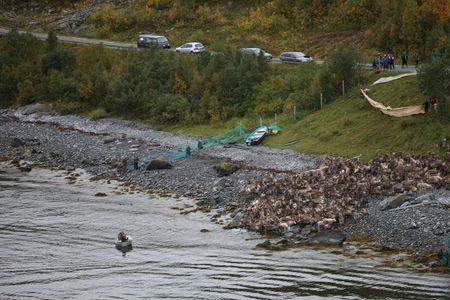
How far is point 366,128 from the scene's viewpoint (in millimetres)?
71688

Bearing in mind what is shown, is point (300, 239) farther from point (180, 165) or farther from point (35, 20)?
point (35, 20)

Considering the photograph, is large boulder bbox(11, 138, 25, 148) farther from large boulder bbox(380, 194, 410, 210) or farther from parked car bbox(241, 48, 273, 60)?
large boulder bbox(380, 194, 410, 210)

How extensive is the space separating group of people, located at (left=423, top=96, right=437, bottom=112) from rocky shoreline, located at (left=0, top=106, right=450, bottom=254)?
9532 mm

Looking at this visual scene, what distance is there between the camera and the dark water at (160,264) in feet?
147

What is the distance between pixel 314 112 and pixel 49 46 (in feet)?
156

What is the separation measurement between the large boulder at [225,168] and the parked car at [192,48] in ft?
126

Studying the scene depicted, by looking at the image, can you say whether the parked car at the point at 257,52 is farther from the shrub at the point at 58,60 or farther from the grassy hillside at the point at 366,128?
the shrub at the point at 58,60

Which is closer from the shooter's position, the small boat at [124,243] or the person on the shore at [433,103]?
the small boat at [124,243]

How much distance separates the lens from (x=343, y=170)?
6266 centimetres

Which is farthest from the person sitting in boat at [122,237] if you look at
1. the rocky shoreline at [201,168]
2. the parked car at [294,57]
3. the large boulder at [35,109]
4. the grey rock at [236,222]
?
the large boulder at [35,109]

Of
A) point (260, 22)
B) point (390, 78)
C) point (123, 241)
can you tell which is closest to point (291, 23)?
point (260, 22)

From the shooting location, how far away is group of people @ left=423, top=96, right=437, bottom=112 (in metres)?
68.6

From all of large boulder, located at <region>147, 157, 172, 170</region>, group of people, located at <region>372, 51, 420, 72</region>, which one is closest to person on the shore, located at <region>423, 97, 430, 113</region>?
group of people, located at <region>372, 51, 420, 72</region>

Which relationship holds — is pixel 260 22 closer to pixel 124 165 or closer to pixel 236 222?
pixel 124 165
